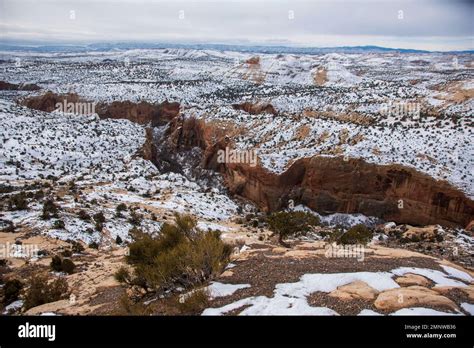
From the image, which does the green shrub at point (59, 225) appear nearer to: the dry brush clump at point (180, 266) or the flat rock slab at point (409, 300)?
the dry brush clump at point (180, 266)

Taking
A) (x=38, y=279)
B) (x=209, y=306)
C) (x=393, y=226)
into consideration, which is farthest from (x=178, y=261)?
(x=393, y=226)

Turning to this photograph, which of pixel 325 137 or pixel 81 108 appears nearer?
pixel 325 137

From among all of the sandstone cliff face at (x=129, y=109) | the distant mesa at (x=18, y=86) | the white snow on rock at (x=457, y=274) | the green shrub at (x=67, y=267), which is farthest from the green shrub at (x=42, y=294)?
the distant mesa at (x=18, y=86)

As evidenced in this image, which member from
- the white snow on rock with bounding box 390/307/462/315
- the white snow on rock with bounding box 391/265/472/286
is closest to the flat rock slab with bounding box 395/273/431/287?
the white snow on rock with bounding box 391/265/472/286

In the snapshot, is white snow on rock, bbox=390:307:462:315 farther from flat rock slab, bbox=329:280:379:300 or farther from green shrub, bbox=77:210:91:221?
green shrub, bbox=77:210:91:221

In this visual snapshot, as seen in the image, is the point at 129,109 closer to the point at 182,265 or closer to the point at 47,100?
the point at 47,100

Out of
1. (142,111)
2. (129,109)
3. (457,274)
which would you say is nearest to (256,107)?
(142,111)
